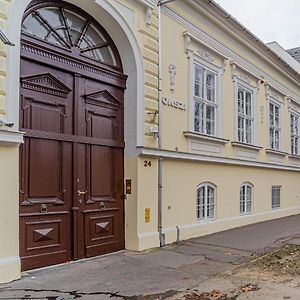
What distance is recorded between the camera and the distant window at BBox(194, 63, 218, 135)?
10633mm

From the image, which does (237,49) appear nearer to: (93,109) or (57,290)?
(93,109)

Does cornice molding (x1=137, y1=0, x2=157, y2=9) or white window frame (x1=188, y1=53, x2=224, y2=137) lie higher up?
cornice molding (x1=137, y1=0, x2=157, y2=9)

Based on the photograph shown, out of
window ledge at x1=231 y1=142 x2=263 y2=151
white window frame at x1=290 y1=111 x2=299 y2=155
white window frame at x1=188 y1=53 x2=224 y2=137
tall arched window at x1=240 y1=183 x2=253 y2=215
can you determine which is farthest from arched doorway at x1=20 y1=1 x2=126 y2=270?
white window frame at x1=290 y1=111 x2=299 y2=155

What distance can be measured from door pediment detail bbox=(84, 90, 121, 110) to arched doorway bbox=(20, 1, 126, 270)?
19mm

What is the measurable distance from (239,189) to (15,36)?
8256mm

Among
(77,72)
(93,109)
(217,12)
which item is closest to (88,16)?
(77,72)

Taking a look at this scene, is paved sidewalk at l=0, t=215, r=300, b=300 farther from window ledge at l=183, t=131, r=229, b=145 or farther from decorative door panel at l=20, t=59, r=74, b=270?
window ledge at l=183, t=131, r=229, b=145

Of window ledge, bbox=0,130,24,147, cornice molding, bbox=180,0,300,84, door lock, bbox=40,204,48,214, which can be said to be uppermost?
cornice molding, bbox=180,0,300,84

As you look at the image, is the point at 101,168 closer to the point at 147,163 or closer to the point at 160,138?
the point at 147,163

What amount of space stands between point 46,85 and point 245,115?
7.93 metres

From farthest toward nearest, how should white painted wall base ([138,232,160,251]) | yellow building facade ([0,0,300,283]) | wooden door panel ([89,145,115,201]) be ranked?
white painted wall base ([138,232,160,251]) → wooden door panel ([89,145,115,201]) → yellow building facade ([0,0,300,283])

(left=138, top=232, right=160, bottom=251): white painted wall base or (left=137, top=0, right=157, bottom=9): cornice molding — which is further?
(left=137, top=0, right=157, bottom=9): cornice molding

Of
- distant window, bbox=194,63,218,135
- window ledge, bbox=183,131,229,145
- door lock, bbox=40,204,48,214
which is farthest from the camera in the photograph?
distant window, bbox=194,63,218,135

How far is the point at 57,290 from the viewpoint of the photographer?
5.61 m
